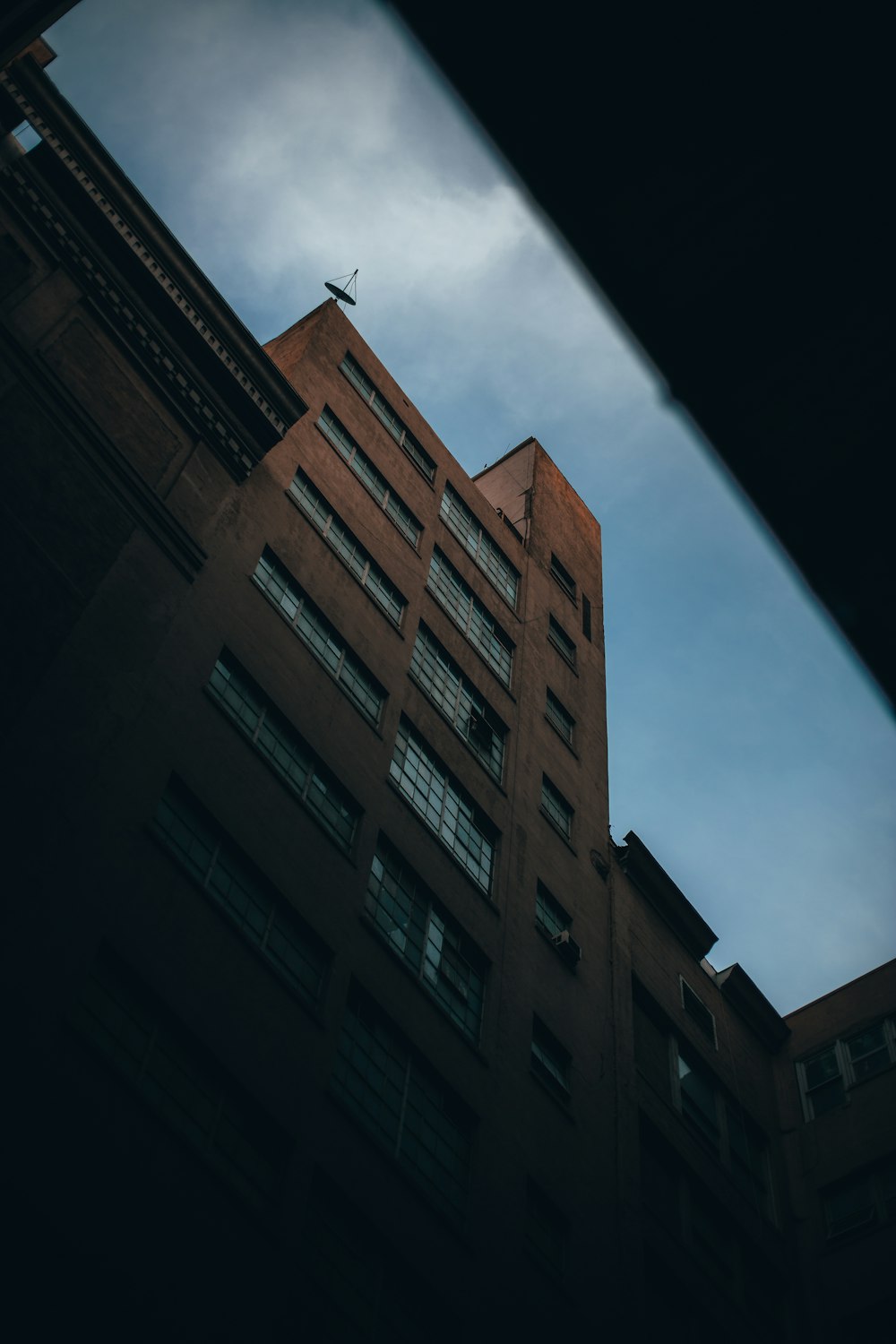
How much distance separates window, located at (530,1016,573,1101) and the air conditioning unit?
2161 mm

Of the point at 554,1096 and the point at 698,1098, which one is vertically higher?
the point at 698,1098

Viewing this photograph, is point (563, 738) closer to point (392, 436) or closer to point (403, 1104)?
point (392, 436)

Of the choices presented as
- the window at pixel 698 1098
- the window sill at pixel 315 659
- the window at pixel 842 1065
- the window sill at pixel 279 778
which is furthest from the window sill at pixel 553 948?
the window at pixel 842 1065

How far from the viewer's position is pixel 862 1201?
27.0m

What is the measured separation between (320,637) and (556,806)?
28.9 feet

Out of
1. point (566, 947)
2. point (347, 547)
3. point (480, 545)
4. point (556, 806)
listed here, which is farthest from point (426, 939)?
point (480, 545)

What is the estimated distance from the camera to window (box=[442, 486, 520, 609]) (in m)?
33.0

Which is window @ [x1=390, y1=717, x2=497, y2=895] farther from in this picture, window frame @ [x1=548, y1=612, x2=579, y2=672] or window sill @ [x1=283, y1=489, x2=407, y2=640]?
window frame @ [x1=548, y1=612, x2=579, y2=672]

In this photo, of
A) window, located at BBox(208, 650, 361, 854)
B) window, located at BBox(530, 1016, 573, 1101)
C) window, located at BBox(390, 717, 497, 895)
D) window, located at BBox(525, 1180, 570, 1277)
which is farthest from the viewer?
window, located at BBox(390, 717, 497, 895)

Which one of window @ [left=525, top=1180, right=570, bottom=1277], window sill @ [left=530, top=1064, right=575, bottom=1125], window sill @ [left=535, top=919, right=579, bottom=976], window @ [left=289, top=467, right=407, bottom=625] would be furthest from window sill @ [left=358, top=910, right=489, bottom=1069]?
window @ [left=289, top=467, right=407, bottom=625]

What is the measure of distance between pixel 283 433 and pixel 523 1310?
697 inches

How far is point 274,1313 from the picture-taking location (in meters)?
13.3

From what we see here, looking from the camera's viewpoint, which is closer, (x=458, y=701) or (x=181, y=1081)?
(x=181, y=1081)

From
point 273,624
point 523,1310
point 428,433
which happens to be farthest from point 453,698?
point 523,1310
